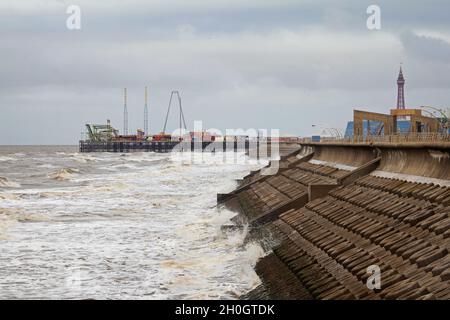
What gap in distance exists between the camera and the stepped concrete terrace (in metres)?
13.4

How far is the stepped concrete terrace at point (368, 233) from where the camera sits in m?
13.4

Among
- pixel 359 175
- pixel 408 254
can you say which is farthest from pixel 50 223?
pixel 408 254

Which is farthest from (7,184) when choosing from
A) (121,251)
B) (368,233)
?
(368,233)

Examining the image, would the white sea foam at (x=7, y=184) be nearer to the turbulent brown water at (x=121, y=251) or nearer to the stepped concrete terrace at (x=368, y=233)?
the turbulent brown water at (x=121, y=251)

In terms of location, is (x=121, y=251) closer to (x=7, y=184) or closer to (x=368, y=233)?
(x=368, y=233)

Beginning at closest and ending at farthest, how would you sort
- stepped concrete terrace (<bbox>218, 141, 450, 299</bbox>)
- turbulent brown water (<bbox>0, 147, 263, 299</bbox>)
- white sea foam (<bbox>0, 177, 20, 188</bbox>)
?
stepped concrete terrace (<bbox>218, 141, 450, 299</bbox>) → turbulent brown water (<bbox>0, 147, 263, 299</bbox>) → white sea foam (<bbox>0, 177, 20, 188</bbox>)

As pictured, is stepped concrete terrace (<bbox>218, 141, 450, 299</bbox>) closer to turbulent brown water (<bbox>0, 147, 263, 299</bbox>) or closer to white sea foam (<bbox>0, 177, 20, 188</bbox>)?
turbulent brown water (<bbox>0, 147, 263, 299</bbox>)

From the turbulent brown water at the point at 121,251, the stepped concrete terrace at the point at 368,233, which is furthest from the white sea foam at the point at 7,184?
the stepped concrete terrace at the point at 368,233

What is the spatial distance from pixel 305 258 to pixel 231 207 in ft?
65.7

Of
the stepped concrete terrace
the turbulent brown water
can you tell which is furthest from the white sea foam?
the stepped concrete terrace

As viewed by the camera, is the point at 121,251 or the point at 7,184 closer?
the point at 121,251

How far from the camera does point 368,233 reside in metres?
17.4

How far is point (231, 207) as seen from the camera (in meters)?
37.8
